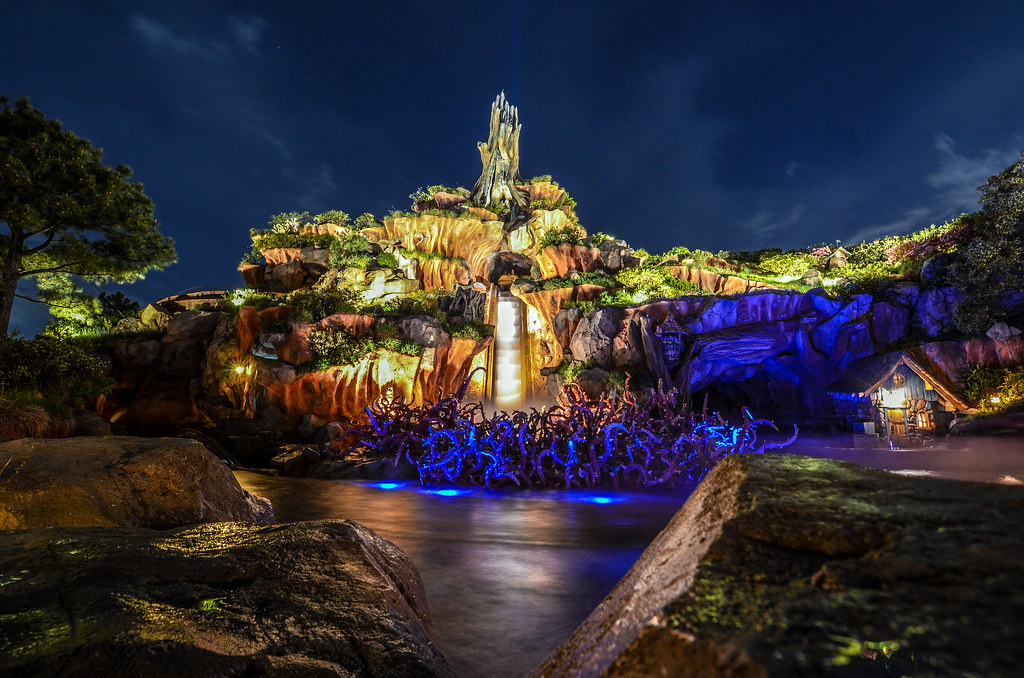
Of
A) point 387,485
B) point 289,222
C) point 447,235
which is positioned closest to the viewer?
point 387,485

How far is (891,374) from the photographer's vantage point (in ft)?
45.9

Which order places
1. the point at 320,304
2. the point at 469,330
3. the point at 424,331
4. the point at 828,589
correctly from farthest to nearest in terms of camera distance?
the point at 320,304 < the point at 469,330 < the point at 424,331 < the point at 828,589

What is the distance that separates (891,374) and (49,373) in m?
22.4

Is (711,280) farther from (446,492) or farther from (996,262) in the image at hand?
(446,492)

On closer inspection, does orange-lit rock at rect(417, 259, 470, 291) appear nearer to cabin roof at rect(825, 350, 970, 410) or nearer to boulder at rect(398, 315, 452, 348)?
boulder at rect(398, 315, 452, 348)

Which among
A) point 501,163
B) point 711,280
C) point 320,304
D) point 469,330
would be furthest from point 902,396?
point 501,163

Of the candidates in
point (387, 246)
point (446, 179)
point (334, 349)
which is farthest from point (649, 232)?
point (334, 349)

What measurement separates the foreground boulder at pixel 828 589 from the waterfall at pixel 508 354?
56.1 ft

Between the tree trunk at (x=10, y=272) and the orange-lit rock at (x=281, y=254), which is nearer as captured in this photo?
the tree trunk at (x=10, y=272)

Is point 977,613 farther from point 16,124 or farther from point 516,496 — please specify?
point 16,124

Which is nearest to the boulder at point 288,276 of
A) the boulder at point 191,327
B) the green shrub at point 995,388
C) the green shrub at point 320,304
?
the green shrub at point 320,304

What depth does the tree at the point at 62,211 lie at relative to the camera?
11703 millimetres

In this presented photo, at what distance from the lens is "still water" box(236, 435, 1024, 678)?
2.50m

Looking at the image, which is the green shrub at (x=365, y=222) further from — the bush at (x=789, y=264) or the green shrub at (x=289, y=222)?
the bush at (x=789, y=264)
